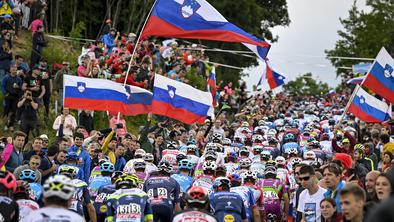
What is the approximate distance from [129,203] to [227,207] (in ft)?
6.77

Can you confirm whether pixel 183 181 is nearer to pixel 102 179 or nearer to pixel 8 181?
pixel 102 179

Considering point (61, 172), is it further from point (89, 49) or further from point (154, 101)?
point (89, 49)

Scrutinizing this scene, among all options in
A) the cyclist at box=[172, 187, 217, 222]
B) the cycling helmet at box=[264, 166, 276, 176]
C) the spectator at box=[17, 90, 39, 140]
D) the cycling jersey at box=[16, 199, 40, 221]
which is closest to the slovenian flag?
the spectator at box=[17, 90, 39, 140]

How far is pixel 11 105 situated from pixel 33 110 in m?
1.88

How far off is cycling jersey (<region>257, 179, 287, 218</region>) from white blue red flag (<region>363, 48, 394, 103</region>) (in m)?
6.52

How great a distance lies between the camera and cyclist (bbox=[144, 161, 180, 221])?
16547 mm

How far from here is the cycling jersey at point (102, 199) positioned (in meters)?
16.6

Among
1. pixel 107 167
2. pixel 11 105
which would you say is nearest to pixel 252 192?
pixel 107 167

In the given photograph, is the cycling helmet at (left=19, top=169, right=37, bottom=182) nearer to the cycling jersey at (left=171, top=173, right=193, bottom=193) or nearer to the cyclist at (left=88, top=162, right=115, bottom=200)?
the cyclist at (left=88, top=162, right=115, bottom=200)

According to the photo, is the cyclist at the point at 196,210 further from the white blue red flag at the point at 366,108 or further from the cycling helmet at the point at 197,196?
the white blue red flag at the point at 366,108

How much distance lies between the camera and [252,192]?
17.2 metres

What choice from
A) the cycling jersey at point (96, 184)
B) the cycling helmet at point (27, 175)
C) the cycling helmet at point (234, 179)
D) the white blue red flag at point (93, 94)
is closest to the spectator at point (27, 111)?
the white blue red flag at point (93, 94)

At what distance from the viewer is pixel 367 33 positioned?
320 feet

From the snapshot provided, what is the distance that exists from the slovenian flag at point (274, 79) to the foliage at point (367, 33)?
173 feet
